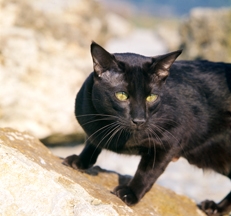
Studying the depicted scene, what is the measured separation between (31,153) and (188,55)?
7167 mm

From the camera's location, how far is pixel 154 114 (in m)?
3.03

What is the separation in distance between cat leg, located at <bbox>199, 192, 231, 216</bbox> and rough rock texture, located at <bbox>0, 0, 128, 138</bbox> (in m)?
2.70

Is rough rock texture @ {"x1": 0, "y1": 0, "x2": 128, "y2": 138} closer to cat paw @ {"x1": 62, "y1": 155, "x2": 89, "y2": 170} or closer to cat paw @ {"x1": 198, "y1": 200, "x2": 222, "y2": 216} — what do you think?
cat paw @ {"x1": 62, "y1": 155, "x2": 89, "y2": 170}

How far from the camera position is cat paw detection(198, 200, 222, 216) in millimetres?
3457

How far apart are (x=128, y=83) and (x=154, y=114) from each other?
32 centimetres

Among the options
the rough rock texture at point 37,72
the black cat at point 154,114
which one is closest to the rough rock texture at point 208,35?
the rough rock texture at point 37,72

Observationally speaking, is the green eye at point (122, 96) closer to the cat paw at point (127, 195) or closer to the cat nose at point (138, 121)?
the cat nose at point (138, 121)

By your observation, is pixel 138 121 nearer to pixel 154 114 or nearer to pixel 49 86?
pixel 154 114

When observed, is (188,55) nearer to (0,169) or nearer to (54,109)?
(54,109)

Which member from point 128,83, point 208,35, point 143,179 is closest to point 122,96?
point 128,83

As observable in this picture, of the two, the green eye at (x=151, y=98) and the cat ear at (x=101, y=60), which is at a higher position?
the cat ear at (x=101, y=60)

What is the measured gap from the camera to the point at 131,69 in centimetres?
287

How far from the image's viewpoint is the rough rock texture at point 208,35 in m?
8.88

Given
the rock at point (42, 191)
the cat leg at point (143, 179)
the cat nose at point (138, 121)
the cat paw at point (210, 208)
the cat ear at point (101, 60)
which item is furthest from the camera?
the cat paw at point (210, 208)
